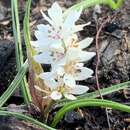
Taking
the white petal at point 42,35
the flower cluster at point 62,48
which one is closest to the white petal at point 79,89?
the flower cluster at point 62,48

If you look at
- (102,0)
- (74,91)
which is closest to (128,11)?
(102,0)

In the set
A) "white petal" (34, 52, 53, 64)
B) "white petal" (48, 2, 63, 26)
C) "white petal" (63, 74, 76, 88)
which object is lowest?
"white petal" (63, 74, 76, 88)

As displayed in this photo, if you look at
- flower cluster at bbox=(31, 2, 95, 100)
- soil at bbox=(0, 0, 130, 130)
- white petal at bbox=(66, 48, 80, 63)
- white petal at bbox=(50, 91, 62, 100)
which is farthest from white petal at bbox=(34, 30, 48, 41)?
soil at bbox=(0, 0, 130, 130)

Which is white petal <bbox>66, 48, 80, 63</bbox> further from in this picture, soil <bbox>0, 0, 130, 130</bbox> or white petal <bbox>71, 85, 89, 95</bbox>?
soil <bbox>0, 0, 130, 130</bbox>

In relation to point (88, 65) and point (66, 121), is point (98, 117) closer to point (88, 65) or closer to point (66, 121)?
point (66, 121)

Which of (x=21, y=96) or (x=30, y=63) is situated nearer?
(x=30, y=63)

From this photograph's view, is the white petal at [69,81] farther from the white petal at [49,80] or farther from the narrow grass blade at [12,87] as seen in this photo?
the narrow grass blade at [12,87]

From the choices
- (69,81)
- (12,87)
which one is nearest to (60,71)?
(69,81)
